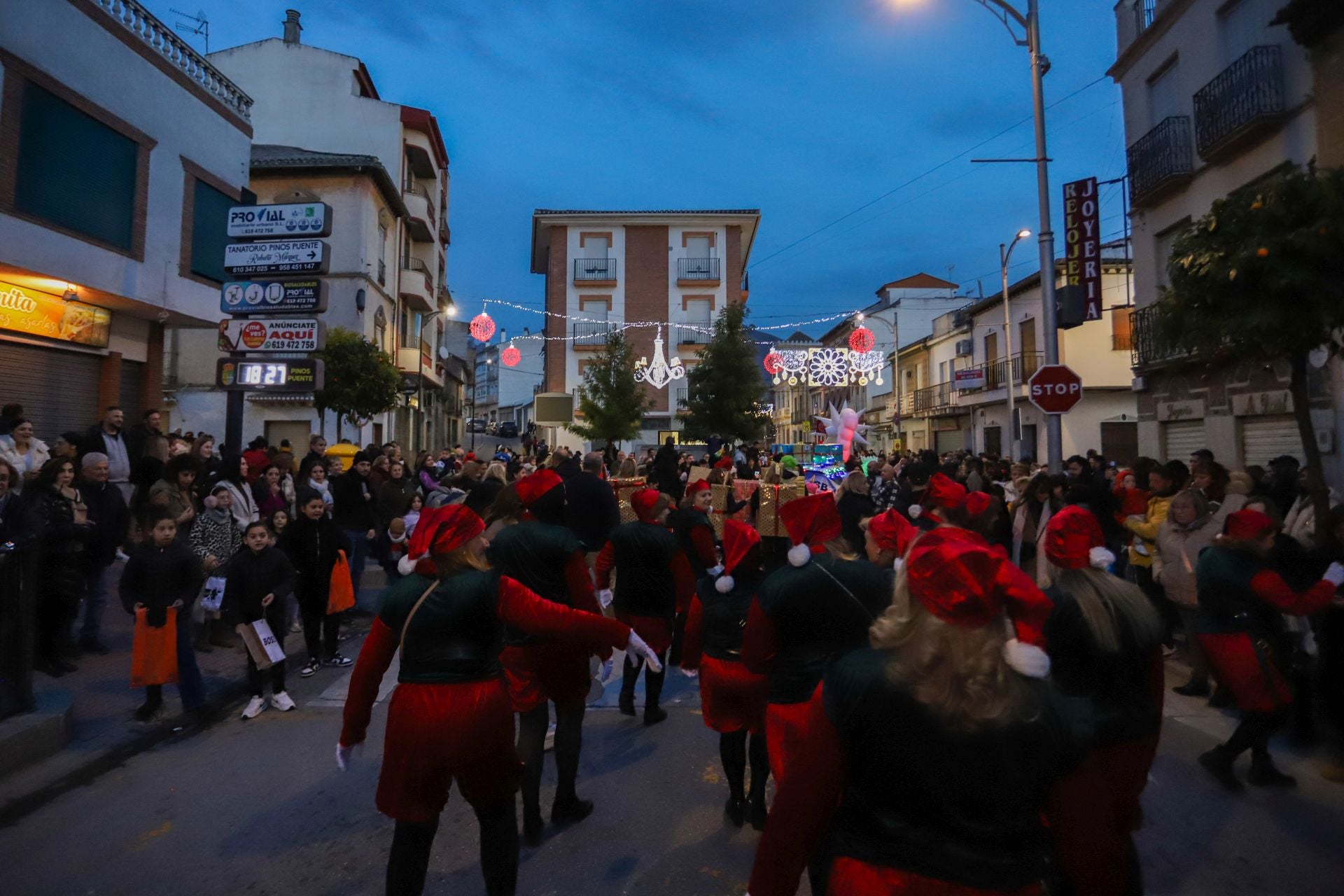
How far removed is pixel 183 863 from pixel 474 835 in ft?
4.40

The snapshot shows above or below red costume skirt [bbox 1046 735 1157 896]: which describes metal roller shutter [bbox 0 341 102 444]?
above

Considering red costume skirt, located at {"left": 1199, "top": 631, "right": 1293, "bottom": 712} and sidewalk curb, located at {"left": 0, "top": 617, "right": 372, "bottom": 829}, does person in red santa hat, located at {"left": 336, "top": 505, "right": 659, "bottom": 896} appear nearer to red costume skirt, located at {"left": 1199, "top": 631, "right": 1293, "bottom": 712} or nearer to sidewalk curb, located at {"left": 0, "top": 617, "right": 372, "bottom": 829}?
sidewalk curb, located at {"left": 0, "top": 617, "right": 372, "bottom": 829}

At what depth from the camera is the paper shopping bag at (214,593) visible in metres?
5.80

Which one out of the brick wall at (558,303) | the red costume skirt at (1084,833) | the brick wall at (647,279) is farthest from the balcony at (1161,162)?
the brick wall at (558,303)

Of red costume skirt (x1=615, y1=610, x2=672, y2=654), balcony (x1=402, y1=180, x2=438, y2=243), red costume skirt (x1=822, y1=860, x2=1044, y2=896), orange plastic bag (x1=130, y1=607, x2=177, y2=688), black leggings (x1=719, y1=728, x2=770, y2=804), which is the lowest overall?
black leggings (x1=719, y1=728, x2=770, y2=804)

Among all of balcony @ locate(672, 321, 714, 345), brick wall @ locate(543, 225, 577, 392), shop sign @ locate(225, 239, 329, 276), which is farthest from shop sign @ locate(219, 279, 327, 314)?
balcony @ locate(672, 321, 714, 345)

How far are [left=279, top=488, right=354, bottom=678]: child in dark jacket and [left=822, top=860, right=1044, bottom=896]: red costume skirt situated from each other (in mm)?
6033

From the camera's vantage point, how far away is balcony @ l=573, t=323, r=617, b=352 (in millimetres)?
41031

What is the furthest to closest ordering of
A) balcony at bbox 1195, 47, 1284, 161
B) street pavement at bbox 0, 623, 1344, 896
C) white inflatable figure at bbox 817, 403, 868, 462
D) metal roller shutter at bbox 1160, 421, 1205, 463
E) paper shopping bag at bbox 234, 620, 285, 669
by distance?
1. white inflatable figure at bbox 817, 403, 868, 462
2. metal roller shutter at bbox 1160, 421, 1205, 463
3. balcony at bbox 1195, 47, 1284, 161
4. paper shopping bag at bbox 234, 620, 285, 669
5. street pavement at bbox 0, 623, 1344, 896

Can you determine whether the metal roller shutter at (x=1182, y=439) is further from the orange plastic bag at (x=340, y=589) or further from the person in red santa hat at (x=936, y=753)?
the person in red santa hat at (x=936, y=753)

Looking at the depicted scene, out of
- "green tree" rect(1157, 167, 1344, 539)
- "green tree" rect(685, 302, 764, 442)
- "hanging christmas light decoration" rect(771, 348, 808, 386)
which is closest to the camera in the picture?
"green tree" rect(1157, 167, 1344, 539)

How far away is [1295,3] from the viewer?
10.3 metres

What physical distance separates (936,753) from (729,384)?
3001 centimetres

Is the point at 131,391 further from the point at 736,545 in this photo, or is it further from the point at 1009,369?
the point at 1009,369
